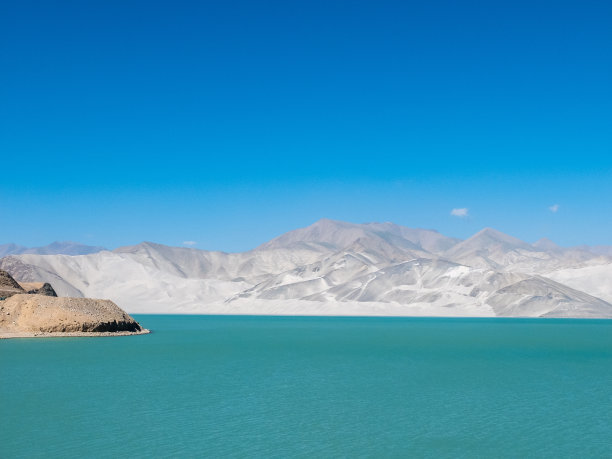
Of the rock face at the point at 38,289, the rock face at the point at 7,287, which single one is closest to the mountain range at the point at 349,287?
the rock face at the point at 38,289

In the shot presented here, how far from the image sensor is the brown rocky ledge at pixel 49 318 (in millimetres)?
47625

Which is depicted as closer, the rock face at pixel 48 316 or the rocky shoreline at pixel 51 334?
the rocky shoreline at pixel 51 334

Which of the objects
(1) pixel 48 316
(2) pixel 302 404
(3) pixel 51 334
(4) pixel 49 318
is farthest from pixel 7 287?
(2) pixel 302 404

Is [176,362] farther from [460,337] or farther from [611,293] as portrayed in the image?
[611,293]

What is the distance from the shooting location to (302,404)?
66.5 feet

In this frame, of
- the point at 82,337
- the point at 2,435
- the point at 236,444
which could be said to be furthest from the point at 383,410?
the point at 82,337

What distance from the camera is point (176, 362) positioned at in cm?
3228

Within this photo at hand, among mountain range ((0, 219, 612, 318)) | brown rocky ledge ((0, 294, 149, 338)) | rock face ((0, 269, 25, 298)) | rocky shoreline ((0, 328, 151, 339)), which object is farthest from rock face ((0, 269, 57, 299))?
mountain range ((0, 219, 612, 318))

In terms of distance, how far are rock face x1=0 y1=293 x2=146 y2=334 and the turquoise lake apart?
11.1m

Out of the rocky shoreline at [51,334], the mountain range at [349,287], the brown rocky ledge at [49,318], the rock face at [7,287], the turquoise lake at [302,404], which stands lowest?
the turquoise lake at [302,404]

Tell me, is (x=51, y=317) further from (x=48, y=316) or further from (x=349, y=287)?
(x=349, y=287)

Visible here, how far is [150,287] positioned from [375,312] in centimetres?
4986

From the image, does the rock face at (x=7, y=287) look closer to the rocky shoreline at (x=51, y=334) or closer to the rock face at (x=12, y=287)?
the rock face at (x=12, y=287)

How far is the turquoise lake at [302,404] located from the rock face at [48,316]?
11113 mm
